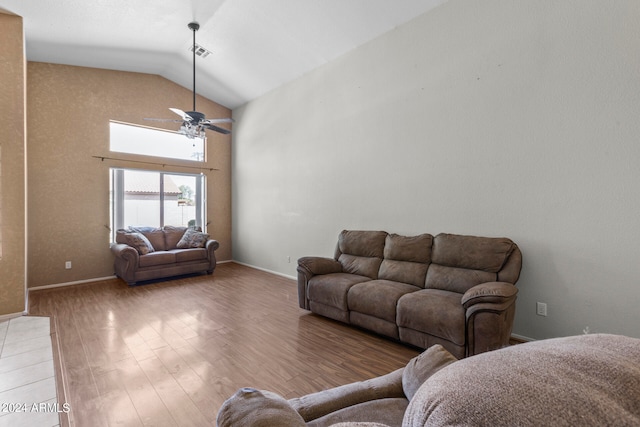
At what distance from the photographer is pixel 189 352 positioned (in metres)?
2.69

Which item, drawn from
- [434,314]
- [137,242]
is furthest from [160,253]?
[434,314]

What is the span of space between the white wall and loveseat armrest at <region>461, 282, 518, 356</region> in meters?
0.85

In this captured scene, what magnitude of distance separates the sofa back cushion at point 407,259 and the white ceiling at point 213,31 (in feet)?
9.36

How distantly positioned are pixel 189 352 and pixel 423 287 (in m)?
2.43

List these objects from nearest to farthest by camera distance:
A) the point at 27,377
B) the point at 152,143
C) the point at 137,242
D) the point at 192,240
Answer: the point at 27,377 < the point at 137,242 < the point at 192,240 < the point at 152,143

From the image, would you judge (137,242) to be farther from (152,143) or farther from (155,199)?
(152,143)

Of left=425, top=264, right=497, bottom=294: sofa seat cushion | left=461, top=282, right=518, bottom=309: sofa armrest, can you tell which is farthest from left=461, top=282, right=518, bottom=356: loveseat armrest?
left=425, top=264, right=497, bottom=294: sofa seat cushion

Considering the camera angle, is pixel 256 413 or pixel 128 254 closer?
pixel 256 413

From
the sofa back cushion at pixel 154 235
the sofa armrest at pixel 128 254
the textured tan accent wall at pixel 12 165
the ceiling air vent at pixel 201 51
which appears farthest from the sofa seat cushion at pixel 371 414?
the ceiling air vent at pixel 201 51

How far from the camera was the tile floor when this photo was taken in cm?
188

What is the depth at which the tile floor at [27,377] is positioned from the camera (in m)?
1.88

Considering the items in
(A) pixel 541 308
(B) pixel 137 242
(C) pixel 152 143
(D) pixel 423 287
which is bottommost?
(A) pixel 541 308

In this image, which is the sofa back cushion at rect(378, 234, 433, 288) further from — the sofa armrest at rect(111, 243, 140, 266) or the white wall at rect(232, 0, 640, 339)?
the sofa armrest at rect(111, 243, 140, 266)

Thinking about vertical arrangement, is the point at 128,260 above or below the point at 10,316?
above
